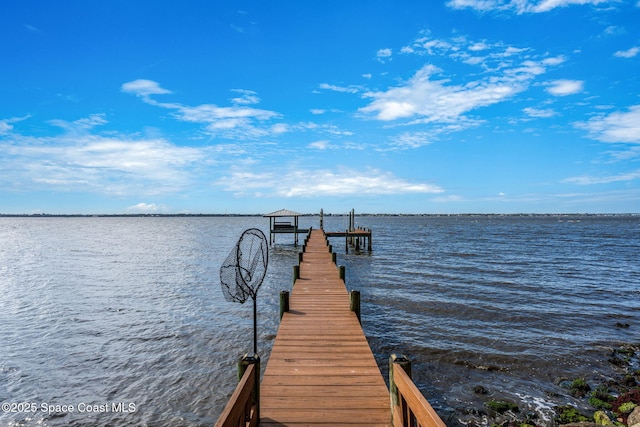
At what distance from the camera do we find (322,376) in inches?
239

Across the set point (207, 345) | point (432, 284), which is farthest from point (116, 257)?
point (432, 284)

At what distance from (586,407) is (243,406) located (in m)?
8.00

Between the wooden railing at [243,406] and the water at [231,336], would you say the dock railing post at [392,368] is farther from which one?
the water at [231,336]

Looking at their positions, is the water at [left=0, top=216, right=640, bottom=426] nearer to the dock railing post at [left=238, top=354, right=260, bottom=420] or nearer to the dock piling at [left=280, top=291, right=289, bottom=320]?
the dock piling at [left=280, top=291, right=289, bottom=320]

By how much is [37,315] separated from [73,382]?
8075mm

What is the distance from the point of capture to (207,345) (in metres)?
11.1

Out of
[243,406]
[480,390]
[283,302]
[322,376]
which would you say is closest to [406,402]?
[243,406]

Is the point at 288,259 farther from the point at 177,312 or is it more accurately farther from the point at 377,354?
the point at 377,354

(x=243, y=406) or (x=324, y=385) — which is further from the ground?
(x=243, y=406)

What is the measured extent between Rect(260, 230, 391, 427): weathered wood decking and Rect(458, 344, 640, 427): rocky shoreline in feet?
9.44

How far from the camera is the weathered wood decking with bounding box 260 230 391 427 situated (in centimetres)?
494

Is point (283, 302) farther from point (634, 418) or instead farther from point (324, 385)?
point (634, 418)

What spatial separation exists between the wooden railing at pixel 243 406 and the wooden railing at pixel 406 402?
175cm

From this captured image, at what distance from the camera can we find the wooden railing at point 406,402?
3117 millimetres
